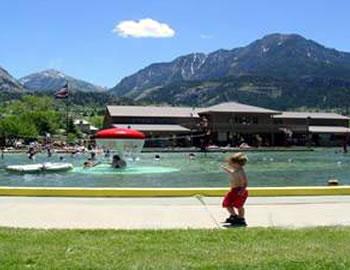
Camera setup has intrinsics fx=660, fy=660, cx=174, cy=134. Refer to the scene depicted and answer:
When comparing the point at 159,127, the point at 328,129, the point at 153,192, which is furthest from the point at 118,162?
the point at 328,129

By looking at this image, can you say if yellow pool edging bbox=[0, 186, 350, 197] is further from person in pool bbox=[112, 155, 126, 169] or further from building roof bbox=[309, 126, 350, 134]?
building roof bbox=[309, 126, 350, 134]

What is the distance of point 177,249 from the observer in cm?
939

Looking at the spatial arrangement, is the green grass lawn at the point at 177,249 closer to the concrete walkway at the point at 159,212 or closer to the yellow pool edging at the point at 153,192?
the concrete walkway at the point at 159,212

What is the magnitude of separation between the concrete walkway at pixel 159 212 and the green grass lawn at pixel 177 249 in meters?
1.28

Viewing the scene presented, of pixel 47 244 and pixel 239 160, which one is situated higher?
pixel 239 160

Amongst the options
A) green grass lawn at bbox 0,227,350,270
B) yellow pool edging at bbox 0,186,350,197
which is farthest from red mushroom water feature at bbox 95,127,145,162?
green grass lawn at bbox 0,227,350,270

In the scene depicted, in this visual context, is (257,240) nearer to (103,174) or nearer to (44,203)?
(44,203)

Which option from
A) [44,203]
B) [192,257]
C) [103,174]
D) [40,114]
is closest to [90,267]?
[192,257]

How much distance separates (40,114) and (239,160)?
14525 centimetres

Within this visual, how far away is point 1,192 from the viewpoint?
16.5 m

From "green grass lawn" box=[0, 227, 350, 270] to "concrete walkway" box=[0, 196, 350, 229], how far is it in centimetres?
128

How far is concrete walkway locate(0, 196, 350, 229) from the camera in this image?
12578 mm

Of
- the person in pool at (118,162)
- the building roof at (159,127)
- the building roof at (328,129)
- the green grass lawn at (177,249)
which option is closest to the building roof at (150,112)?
the building roof at (159,127)

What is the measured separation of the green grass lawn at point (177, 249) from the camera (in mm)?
8312
